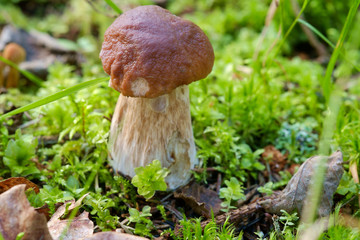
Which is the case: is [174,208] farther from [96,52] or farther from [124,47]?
[96,52]

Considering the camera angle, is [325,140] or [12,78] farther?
[12,78]

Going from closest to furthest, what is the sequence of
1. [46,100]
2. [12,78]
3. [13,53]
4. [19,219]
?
1. [19,219]
2. [46,100]
3. [13,53]
4. [12,78]

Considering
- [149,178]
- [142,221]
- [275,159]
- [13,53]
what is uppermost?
[13,53]

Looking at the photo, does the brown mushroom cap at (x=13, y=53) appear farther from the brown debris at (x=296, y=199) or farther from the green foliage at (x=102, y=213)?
the brown debris at (x=296, y=199)

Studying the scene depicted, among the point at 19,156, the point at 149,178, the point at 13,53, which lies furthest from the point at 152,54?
the point at 13,53

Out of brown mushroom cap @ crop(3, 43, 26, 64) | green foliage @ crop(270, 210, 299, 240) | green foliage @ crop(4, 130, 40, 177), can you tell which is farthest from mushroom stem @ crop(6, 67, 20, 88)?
green foliage @ crop(270, 210, 299, 240)

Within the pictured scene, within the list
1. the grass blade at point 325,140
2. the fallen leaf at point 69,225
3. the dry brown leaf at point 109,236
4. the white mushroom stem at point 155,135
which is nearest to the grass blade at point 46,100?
the white mushroom stem at point 155,135

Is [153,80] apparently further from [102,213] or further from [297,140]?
[297,140]

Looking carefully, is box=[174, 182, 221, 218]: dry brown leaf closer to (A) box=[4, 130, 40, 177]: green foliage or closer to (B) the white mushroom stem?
(B) the white mushroom stem
